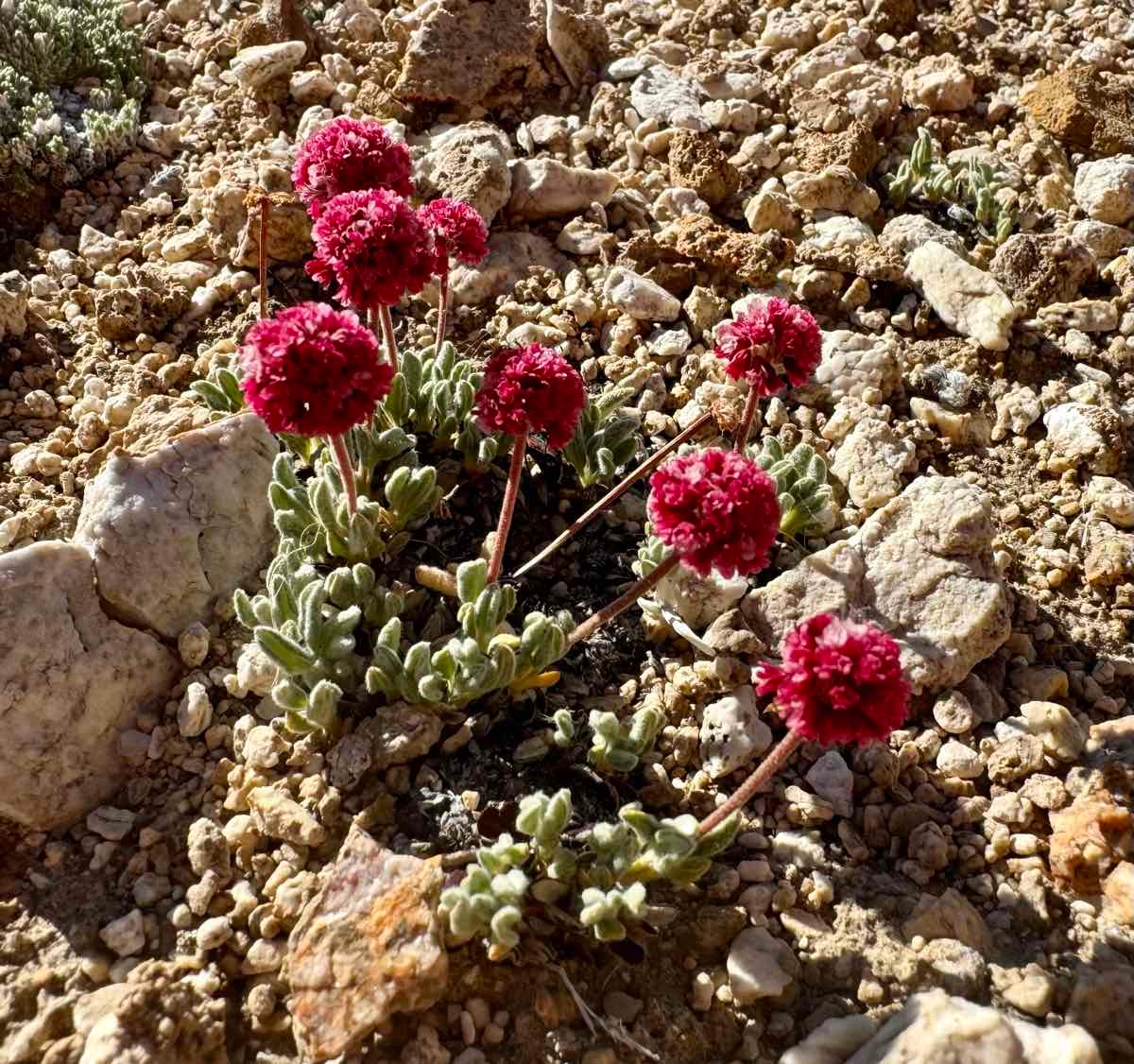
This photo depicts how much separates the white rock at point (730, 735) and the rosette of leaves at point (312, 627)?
51.0 inches

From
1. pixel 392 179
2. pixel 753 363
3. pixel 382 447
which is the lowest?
pixel 382 447

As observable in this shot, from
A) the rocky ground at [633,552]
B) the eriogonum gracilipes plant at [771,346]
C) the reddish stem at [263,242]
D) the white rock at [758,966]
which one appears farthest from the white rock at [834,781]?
the reddish stem at [263,242]

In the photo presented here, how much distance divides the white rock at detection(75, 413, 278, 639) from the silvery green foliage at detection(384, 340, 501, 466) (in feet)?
2.09

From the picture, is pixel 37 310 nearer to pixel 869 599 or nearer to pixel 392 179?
pixel 392 179

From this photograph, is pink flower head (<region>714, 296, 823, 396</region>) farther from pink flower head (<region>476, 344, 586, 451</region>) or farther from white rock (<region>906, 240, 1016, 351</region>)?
white rock (<region>906, 240, 1016, 351</region>)

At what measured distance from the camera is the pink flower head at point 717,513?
10.7 feet

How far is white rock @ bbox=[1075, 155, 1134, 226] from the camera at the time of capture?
19.0 ft

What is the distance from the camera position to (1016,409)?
5.02m

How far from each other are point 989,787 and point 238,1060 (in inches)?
111

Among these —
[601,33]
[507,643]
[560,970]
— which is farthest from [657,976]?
[601,33]

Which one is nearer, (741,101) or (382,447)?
(382,447)

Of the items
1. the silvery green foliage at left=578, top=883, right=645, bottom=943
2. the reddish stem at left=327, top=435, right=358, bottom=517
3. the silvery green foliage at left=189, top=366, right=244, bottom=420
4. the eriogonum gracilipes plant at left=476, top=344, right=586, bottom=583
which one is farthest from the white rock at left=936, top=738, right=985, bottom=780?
the silvery green foliage at left=189, top=366, right=244, bottom=420

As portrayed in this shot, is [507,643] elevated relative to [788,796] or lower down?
elevated

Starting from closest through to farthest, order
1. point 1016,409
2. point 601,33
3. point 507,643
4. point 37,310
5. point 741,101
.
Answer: point 507,643 → point 1016,409 → point 37,310 → point 741,101 → point 601,33
